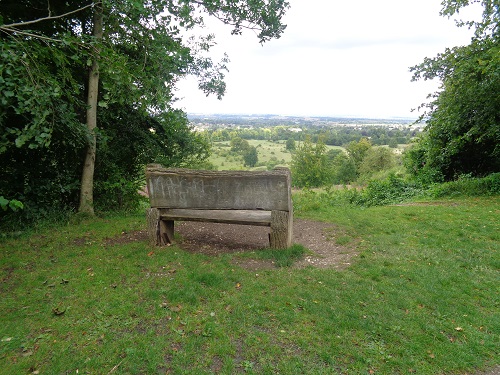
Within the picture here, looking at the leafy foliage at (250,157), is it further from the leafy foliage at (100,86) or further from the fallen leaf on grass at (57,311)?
the fallen leaf on grass at (57,311)

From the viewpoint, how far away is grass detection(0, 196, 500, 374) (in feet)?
8.21

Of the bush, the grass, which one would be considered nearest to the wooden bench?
the grass

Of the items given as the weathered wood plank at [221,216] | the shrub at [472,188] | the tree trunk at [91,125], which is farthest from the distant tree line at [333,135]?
the weathered wood plank at [221,216]

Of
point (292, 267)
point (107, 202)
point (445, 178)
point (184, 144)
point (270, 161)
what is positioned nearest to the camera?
point (292, 267)

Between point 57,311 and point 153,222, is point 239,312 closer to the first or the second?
point 57,311

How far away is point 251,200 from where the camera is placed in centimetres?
451

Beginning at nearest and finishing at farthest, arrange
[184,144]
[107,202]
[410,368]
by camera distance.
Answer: [410,368] → [107,202] → [184,144]

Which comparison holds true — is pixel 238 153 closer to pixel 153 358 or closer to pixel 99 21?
pixel 99 21

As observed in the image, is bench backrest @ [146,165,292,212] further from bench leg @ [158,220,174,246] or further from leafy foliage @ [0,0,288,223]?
leafy foliage @ [0,0,288,223]

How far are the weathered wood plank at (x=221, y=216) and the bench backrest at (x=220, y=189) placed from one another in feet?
0.45

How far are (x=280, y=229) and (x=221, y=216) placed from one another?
931 mm

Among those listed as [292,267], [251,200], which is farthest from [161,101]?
[292,267]

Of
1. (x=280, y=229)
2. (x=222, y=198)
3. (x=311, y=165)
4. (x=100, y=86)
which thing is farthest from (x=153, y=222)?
(x=311, y=165)

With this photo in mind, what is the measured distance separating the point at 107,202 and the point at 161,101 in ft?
12.3
